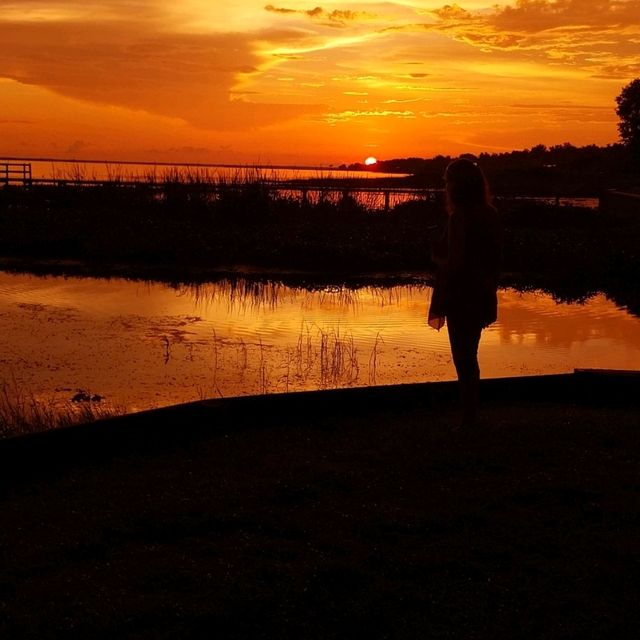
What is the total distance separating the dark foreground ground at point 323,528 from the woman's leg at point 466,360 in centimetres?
27

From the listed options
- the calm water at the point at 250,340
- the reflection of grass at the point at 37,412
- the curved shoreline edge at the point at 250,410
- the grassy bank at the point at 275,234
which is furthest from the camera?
the grassy bank at the point at 275,234

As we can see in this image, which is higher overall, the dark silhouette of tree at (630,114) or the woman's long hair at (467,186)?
the dark silhouette of tree at (630,114)

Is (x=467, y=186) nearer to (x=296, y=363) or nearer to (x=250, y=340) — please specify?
(x=296, y=363)

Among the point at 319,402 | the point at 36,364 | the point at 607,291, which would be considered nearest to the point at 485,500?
the point at 319,402

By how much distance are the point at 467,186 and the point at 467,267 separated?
0.61 metres

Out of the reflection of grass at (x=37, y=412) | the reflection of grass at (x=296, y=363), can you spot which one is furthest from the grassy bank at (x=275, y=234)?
the reflection of grass at (x=37, y=412)

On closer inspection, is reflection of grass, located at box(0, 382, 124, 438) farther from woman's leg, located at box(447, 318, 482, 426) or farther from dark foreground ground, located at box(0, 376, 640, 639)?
woman's leg, located at box(447, 318, 482, 426)

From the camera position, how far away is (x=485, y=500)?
5508mm

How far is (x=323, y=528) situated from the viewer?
5133 mm

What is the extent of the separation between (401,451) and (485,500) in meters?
1.09

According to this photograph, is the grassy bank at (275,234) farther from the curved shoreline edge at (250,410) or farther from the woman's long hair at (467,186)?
the woman's long hair at (467,186)

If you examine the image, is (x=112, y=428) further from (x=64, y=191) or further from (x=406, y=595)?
(x=64, y=191)

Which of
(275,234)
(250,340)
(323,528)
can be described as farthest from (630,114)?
(323,528)

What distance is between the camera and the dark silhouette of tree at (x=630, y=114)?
47.4m
